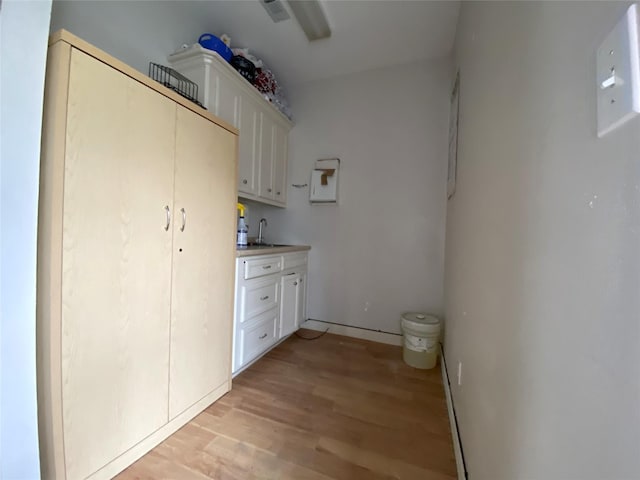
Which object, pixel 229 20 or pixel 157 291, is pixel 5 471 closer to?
pixel 157 291

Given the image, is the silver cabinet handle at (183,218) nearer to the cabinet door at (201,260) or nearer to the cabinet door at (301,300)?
the cabinet door at (201,260)

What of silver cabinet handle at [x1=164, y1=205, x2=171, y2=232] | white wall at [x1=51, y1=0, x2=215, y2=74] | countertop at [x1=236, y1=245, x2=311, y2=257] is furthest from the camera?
countertop at [x1=236, y1=245, x2=311, y2=257]

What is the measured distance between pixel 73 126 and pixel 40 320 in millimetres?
696

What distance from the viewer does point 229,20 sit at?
2055 millimetres

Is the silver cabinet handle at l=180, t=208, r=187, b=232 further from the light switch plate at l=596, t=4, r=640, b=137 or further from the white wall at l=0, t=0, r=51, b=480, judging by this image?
the light switch plate at l=596, t=4, r=640, b=137

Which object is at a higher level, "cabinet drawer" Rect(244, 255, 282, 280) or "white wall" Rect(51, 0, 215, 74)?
"white wall" Rect(51, 0, 215, 74)

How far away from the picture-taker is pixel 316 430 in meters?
1.34

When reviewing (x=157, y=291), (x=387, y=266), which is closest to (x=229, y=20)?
(x=157, y=291)

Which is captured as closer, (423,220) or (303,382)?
(303,382)

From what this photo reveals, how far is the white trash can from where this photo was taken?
6.56 feet

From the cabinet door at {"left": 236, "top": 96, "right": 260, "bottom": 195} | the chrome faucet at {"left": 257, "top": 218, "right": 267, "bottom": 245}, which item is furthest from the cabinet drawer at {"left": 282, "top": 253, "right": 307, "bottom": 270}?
the cabinet door at {"left": 236, "top": 96, "right": 260, "bottom": 195}

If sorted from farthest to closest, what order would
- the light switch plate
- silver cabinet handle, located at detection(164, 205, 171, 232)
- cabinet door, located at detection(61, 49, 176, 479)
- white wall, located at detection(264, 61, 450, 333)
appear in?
white wall, located at detection(264, 61, 450, 333)
silver cabinet handle, located at detection(164, 205, 171, 232)
cabinet door, located at detection(61, 49, 176, 479)
the light switch plate

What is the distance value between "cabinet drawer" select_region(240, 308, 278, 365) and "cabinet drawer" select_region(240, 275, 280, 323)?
7 cm

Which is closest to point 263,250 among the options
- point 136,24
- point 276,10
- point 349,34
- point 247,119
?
point 247,119
